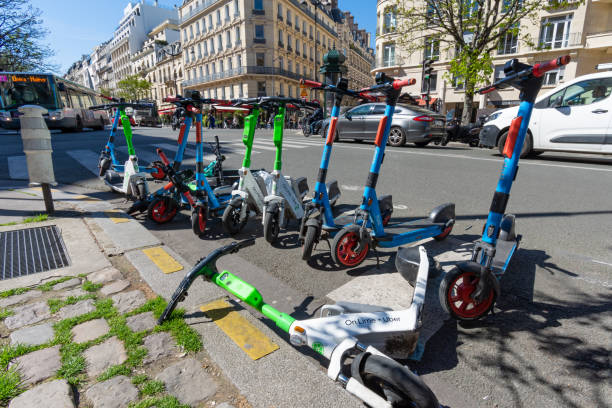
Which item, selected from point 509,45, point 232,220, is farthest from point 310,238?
point 509,45

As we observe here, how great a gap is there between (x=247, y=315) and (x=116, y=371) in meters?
0.83

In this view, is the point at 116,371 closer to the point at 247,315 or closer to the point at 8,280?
the point at 247,315

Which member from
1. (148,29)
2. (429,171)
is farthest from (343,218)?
(148,29)

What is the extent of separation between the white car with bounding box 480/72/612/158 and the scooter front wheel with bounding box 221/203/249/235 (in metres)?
8.70

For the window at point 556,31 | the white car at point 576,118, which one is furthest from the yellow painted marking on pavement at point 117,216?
the window at point 556,31

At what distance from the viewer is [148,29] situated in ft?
265

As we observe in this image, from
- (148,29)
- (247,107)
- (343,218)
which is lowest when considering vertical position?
(343,218)

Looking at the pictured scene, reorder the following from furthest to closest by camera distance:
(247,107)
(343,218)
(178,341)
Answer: (247,107), (343,218), (178,341)

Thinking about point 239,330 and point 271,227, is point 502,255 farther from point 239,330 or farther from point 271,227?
point 271,227

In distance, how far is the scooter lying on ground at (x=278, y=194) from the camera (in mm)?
3590

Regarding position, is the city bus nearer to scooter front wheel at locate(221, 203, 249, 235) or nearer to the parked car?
the parked car

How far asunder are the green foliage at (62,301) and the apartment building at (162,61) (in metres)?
68.6

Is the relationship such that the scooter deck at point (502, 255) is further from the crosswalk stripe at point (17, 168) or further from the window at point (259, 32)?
the window at point (259, 32)

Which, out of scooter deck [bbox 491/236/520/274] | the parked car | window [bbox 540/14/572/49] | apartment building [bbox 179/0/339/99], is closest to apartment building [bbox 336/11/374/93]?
apartment building [bbox 179/0/339/99]
